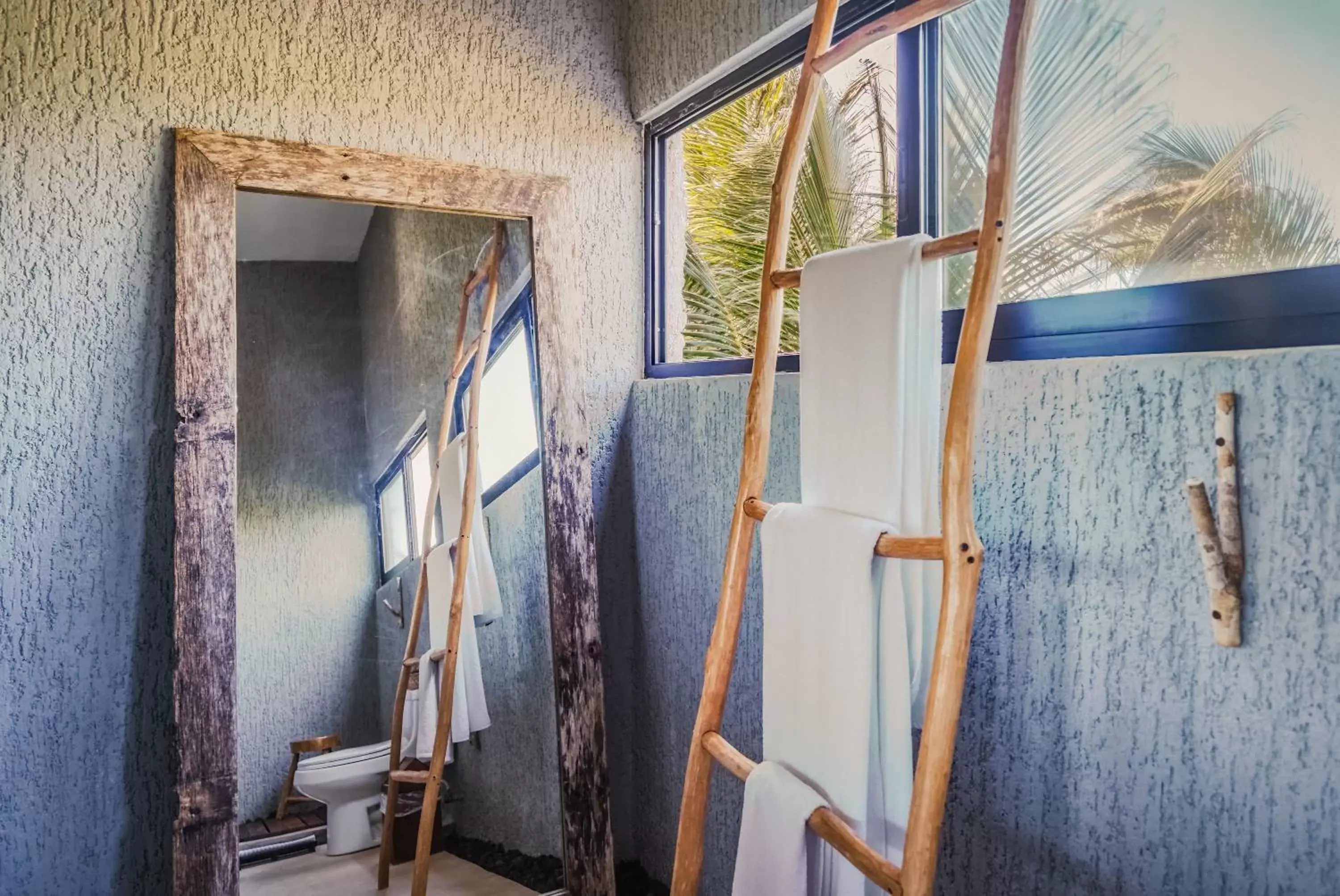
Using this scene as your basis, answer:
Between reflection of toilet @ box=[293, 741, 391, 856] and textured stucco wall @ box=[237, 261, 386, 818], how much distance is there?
30mm

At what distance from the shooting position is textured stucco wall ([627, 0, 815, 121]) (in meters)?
1.71

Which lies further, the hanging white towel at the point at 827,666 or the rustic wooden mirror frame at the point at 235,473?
the rustic wooden mirror frame at the point at 235,473

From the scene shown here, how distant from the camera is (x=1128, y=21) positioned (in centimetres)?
121

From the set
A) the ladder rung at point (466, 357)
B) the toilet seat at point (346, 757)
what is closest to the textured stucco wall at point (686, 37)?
the ladder rung at point (466, 357)

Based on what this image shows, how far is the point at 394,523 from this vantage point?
175 cm

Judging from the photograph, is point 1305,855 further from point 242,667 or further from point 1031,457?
point 242,667

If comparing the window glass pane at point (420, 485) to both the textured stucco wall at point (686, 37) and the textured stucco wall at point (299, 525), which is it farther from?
the textured stucco wall at point (686, 37)

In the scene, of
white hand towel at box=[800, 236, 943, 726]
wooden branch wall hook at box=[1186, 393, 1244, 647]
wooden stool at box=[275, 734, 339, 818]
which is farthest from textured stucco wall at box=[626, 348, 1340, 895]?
wooden stool at box=[275, 734, 339, 818]

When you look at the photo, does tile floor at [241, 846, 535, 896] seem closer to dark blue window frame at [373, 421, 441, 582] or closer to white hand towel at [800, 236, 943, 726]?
dark blue window frame at [373, 421, 441, 582]

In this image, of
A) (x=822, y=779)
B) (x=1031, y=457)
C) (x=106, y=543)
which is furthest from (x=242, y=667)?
(x=1031, y=457)

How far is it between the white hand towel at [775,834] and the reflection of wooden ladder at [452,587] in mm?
728

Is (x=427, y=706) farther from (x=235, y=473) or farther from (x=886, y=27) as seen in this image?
(x=886, y=27)

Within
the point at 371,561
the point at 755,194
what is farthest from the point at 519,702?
the point at 755,194

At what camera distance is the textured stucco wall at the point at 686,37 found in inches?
67.4
